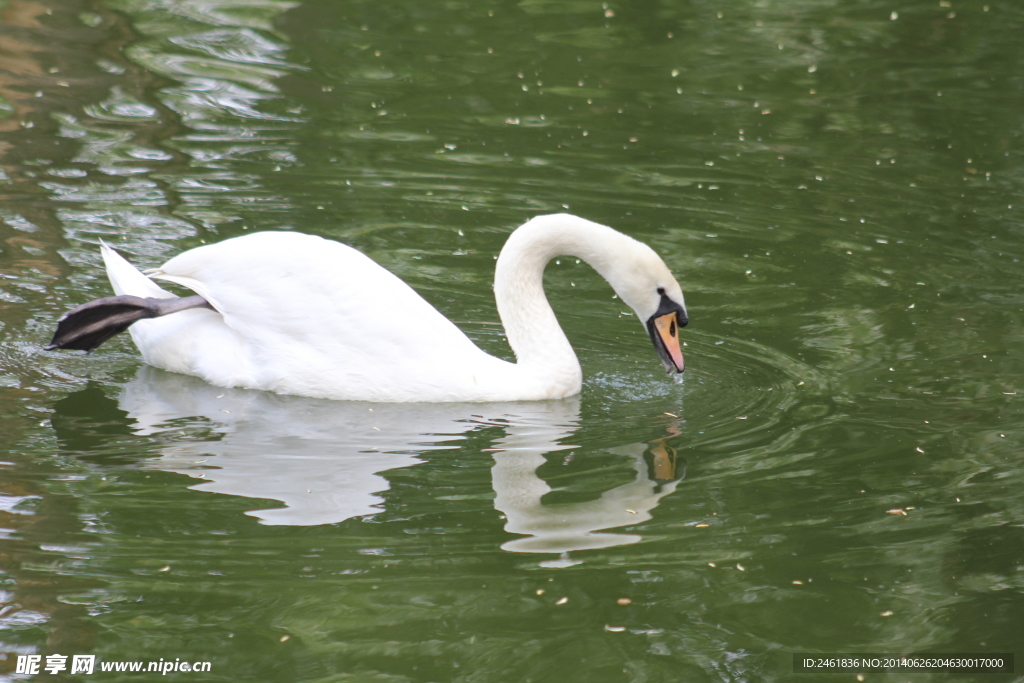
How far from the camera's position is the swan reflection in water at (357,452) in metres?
5.31

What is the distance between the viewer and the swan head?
667cm

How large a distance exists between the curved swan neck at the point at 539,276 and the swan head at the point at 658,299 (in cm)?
10

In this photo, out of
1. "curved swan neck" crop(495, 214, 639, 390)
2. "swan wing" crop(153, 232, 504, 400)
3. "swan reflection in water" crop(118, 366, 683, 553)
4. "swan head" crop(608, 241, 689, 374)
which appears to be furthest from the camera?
"curved swan neck" crop(495, 214, 639, 390)

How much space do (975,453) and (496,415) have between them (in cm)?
227

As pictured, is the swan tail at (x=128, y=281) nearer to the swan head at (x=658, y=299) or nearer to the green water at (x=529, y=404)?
the green water at (x=529, y=404)

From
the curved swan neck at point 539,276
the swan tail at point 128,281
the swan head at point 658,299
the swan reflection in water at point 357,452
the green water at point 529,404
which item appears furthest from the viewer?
the swan tail at point 128,281

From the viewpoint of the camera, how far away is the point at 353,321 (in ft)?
21.5

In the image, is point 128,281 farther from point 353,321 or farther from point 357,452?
point 357,452

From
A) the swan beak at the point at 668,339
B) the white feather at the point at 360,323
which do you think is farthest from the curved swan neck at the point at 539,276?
the swan beak at the point at 668,339

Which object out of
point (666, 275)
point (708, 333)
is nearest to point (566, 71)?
point (708, 333)

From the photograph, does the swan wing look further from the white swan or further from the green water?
the green water

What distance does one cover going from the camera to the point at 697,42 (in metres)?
15.1

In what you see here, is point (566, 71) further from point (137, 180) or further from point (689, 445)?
point (689, 445)

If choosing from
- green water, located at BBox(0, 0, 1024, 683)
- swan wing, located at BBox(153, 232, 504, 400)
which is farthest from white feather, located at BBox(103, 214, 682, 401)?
green water, located at BBox(0, 0, 1024, 683)
